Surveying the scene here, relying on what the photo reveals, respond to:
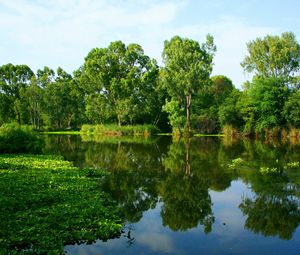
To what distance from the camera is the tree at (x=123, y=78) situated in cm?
6988

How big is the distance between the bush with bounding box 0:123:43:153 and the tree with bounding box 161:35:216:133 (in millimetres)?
37295

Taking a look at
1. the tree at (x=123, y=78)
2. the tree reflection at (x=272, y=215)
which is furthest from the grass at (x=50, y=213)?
the tree at (x=123, y=78)

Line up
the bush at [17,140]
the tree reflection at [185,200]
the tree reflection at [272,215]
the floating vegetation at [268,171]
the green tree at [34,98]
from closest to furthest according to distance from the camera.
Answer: the tree reflection at [272,215] < the tree reflection at [185,200] < the floating vegetation at [268,171] < the bush at [17,140] < the green tree at [34,98]

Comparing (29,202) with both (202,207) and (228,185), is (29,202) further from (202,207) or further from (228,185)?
(228,185)

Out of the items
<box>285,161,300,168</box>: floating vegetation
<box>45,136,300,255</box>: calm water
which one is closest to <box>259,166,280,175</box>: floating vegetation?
<box>45,136,300,255</box>: calm water

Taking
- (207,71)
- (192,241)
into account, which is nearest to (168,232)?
(192,241)

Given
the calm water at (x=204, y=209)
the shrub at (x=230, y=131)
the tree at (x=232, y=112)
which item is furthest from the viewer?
the shrub at (x=230, y=131)

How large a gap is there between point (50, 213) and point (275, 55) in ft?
213

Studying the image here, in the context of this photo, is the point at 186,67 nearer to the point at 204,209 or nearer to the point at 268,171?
the point at 268,171

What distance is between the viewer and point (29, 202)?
41.0 ft

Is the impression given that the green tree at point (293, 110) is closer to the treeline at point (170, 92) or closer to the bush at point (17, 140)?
the treeline at point (170, 92)

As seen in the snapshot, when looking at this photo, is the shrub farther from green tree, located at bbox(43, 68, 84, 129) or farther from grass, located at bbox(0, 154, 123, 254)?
grass, located at bbox(0, 154, 123, 254)

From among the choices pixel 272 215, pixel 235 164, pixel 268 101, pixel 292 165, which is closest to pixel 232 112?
pixel 268 101

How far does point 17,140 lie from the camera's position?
1100 inches
